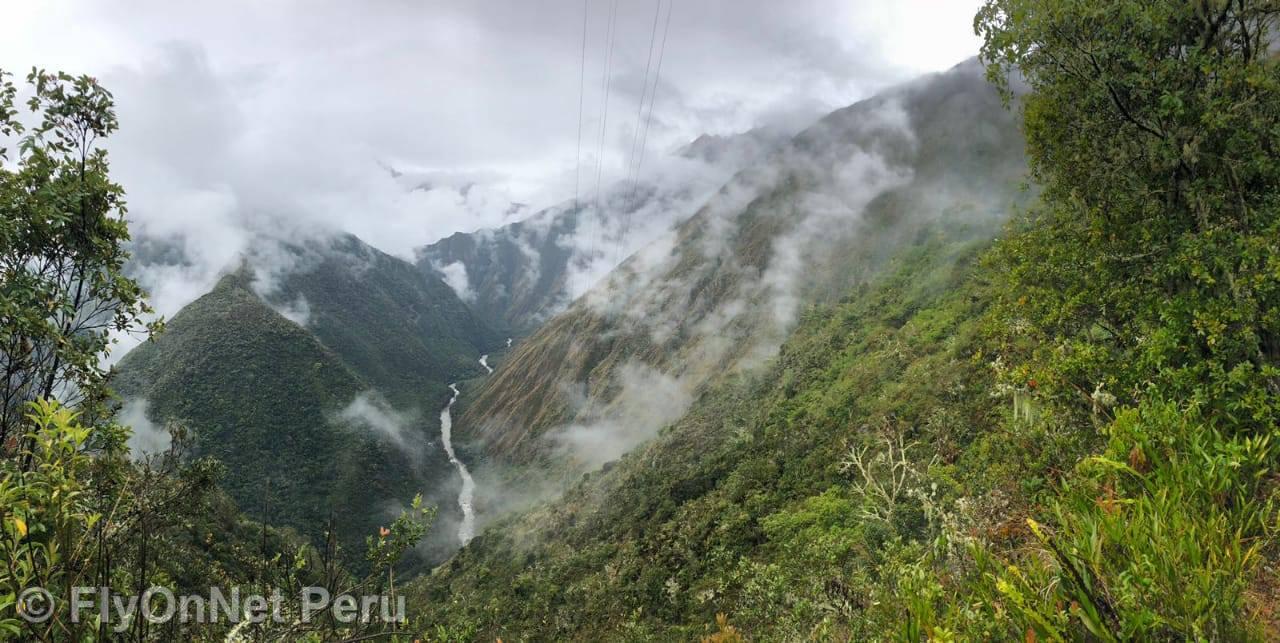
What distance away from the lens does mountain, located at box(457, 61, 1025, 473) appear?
60.1 metres

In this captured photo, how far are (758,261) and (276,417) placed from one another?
89352 millimetres

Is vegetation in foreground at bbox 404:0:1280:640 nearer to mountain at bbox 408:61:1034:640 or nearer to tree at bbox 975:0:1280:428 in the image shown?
tree at bbox 975:0:1280:428

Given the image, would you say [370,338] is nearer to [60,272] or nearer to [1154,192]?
[60,272]

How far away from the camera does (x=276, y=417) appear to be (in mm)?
94938

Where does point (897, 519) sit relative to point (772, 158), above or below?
below

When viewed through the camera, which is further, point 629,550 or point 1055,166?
point 629,550

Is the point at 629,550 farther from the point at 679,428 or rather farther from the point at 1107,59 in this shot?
the point at 1107,59

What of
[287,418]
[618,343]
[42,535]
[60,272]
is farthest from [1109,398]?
[287,418]

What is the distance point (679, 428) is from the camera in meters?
50.8

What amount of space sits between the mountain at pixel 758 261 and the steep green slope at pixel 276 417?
20.8 meters

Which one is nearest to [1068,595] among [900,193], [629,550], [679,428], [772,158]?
[629,550]

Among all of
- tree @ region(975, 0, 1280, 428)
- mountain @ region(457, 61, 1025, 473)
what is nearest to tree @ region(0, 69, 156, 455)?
tree @ region(975, 0, 1280, 428)

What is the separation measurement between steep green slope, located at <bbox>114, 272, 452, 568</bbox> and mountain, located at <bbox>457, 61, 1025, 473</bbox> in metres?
20.8

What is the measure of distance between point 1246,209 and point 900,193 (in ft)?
219
